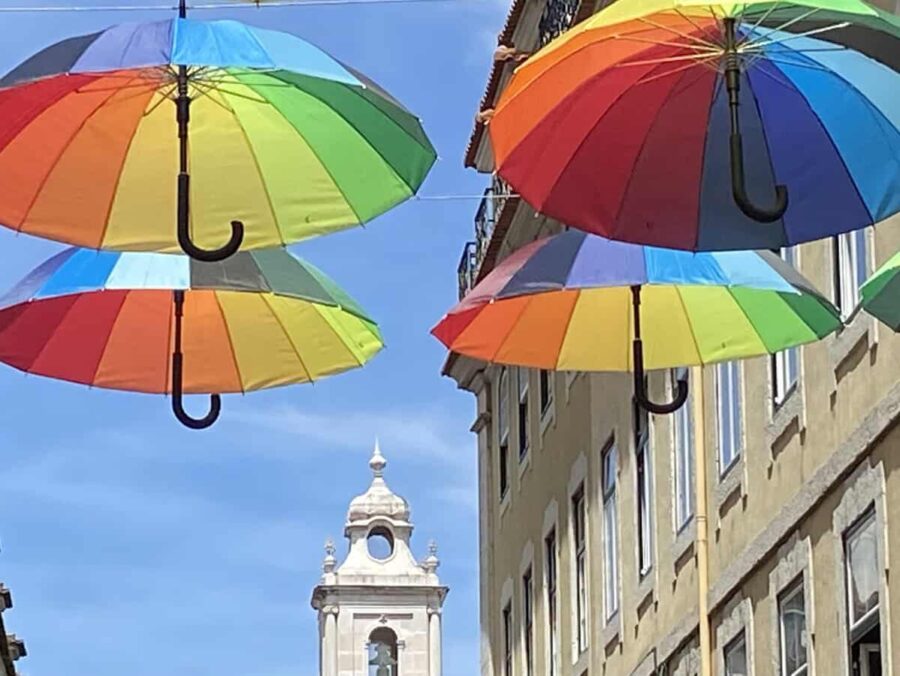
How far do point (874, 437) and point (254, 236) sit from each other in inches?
343

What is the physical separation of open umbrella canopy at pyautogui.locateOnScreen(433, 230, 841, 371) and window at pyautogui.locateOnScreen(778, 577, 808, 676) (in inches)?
348

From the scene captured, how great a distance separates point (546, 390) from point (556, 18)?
5.87 metres

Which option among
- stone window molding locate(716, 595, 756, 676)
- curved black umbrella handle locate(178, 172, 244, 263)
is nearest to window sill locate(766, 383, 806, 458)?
stone window molding locate(716, 595, 756, 676)

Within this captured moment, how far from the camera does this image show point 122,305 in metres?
13.7

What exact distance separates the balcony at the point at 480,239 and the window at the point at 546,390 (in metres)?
1.54

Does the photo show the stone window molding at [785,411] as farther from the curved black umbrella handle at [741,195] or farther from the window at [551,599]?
the window at [551,599]

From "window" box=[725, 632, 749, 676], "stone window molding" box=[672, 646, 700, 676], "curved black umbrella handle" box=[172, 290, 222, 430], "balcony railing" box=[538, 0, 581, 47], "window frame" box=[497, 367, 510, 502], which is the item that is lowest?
"curved black umbrella handle" box=[172, 290, 222, 430]

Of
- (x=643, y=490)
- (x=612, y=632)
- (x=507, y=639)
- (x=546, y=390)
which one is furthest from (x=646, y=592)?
(x=507, y=639)

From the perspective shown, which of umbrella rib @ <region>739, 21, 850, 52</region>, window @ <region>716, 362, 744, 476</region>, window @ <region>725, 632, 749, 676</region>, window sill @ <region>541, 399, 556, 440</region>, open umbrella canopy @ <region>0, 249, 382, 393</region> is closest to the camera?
umbrella rib @ <region>739, 21, 850, 52</region>

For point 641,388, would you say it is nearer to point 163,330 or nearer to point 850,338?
point 163,330

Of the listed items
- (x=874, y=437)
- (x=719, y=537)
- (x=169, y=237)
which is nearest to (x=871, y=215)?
(x=169, y=237)

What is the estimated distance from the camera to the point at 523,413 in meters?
37.8

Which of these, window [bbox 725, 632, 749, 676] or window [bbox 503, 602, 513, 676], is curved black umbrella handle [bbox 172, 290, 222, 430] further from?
window [bbox 503, 602, 513, 676]

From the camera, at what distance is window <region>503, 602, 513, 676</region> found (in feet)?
127
